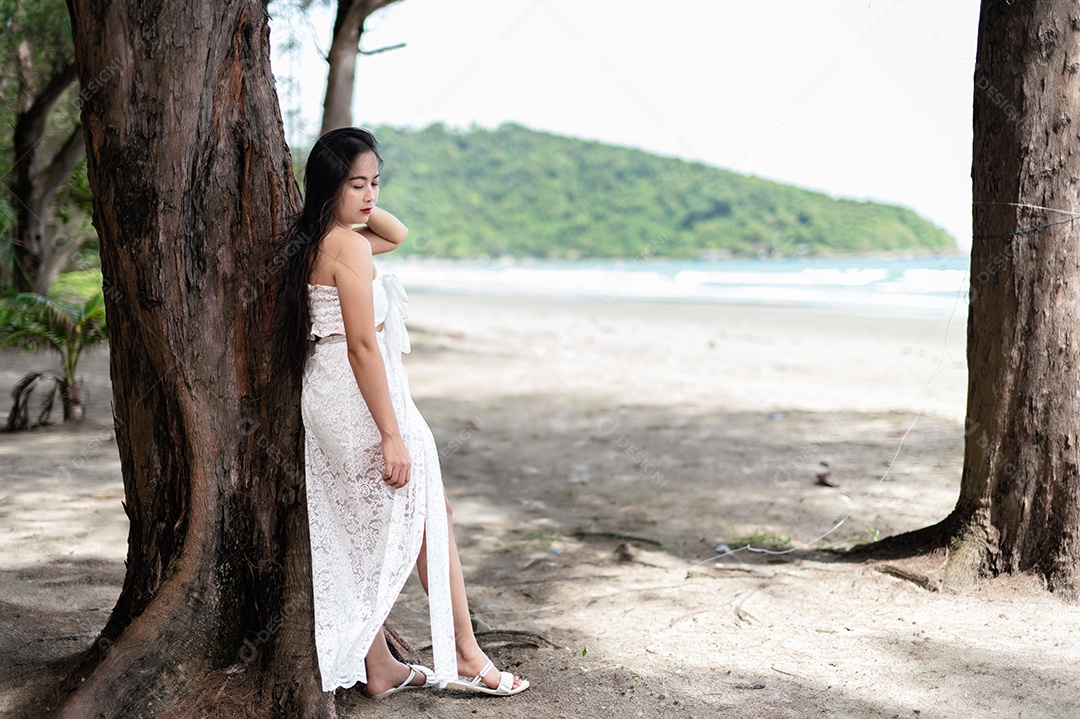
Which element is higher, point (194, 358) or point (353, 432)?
point (194, 358)

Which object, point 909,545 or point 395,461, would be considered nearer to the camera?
point 395,461

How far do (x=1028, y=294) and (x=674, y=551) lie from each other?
7.08 ft

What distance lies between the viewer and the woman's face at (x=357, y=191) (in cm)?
277

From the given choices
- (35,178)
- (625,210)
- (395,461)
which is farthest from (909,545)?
(625,210)

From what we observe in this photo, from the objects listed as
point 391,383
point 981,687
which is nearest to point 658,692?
point 981,687

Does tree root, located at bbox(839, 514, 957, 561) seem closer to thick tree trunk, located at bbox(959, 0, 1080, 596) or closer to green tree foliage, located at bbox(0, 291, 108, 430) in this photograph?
thick tree trunk, located at bbox(959, 0, 1080, 596)

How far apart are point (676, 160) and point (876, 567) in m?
46.2

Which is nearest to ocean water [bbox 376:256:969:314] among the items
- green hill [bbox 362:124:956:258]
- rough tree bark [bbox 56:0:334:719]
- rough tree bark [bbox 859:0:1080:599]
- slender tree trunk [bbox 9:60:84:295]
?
green hill [bbox 362:124:956:258]

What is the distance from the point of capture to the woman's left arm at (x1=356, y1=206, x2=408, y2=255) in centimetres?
310

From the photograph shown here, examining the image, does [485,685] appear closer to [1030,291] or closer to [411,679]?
[411,679]

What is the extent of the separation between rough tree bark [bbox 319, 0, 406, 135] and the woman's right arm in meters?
5.73

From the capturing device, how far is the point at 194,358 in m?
2.74

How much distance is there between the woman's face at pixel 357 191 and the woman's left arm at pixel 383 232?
0.27 m

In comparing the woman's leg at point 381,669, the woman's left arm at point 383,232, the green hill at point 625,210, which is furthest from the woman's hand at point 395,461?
the green hill at point 625,210
